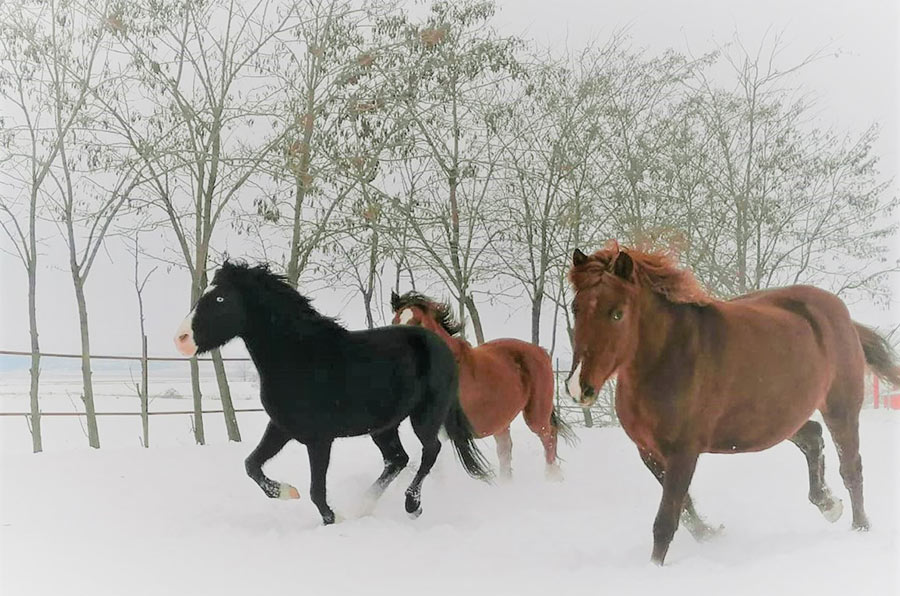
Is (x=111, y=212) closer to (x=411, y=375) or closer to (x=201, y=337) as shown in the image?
(x=201, y=337)

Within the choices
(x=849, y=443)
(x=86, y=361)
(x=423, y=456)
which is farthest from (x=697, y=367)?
(x=86, y=361)

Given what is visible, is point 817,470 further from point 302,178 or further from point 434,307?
point 302,178

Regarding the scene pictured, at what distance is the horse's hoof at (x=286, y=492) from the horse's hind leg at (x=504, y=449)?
0.92 metres

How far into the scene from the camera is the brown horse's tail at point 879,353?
2.49 m

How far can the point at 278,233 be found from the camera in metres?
2.87

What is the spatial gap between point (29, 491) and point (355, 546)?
1.14 m

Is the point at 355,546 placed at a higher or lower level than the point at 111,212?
lower

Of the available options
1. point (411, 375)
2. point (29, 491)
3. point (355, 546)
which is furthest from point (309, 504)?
point (29, 491)

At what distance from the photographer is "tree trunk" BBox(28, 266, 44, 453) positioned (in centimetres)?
281

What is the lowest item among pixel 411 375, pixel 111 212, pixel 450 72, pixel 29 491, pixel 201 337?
pixel 29 491

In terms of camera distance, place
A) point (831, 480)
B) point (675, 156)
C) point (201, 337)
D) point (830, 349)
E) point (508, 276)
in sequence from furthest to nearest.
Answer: point (675, 156), point (508, 276), point (831, 480), point (830, 349), point (201, 337)

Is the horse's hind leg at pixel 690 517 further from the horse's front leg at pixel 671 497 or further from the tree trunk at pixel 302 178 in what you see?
the tree trunk at pixel 302 178

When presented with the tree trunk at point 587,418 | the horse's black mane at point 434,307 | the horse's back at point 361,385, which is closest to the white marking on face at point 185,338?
the horse's back at point 361,385

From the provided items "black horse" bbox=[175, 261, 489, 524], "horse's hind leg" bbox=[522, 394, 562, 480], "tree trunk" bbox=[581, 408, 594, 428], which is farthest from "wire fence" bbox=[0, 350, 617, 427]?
"black horse" bbox=[175, 261, 489, 524]
